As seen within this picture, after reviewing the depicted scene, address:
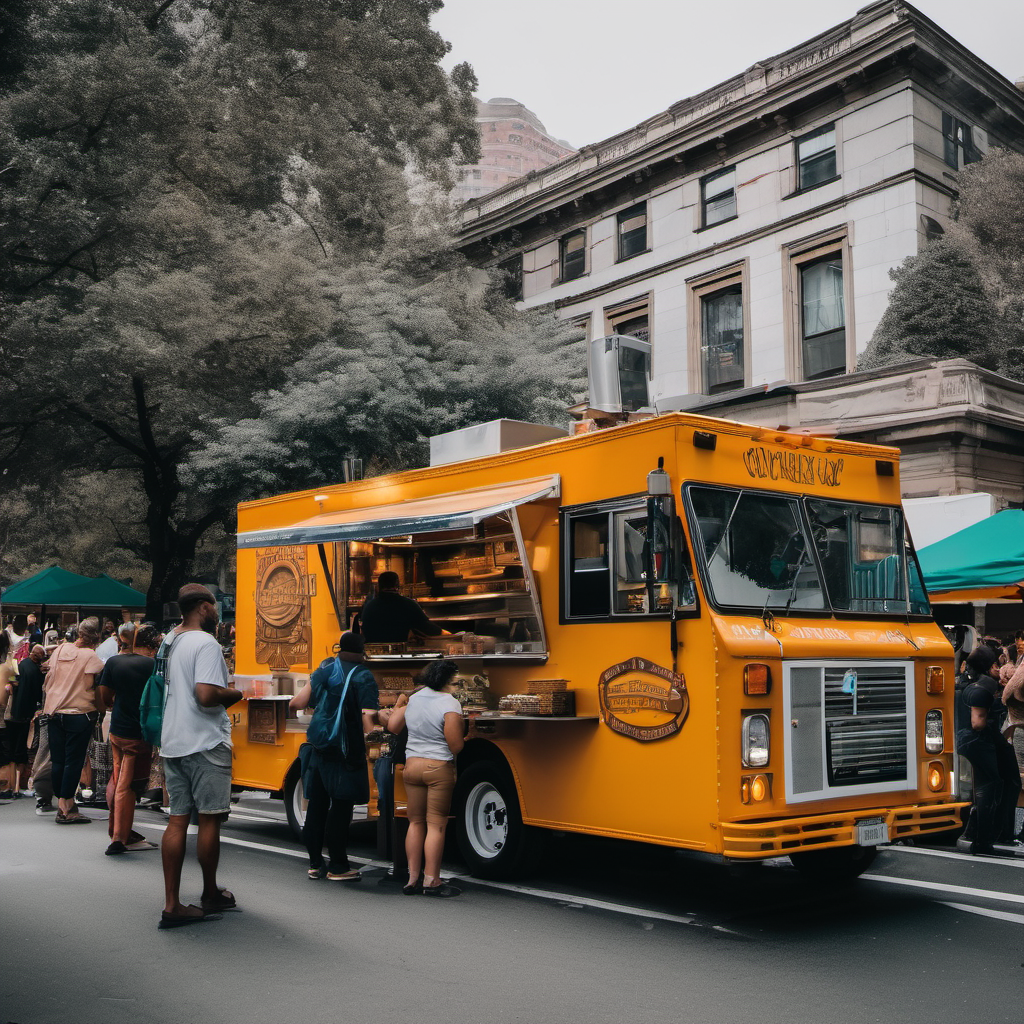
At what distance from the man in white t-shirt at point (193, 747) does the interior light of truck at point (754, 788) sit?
3125 millimetres

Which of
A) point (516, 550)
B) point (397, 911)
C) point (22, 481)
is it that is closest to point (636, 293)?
point (22, 481)

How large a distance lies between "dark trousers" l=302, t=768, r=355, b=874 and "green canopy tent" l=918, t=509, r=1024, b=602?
6.34 meters

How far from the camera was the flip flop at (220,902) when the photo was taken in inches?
288

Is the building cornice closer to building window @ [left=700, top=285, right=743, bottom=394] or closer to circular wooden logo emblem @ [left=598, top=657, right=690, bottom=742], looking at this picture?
building window @ [left=700, top=285, right=743, bottom=394]

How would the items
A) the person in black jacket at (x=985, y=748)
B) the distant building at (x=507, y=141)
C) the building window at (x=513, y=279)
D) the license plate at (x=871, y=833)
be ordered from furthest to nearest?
the distant building at (x=507, y=141), the building window at (x=513, y=279), the person in black jacket at (x=985, y=748), the license plate at (x=871, y=833)

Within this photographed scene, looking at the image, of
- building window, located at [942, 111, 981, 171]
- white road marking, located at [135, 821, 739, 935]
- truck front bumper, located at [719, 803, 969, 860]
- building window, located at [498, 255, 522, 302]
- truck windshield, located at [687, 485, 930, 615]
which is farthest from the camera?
building window, located at [498, 255, 522, 302]

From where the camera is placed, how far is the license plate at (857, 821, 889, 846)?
7289 millimetres

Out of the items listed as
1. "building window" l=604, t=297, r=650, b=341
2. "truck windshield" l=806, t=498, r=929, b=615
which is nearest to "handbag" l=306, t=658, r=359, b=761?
"truck windshield" l=806, t=498, r=929, b=615

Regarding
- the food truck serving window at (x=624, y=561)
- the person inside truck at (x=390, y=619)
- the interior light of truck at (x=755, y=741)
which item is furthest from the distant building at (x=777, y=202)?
the interior light of truck at (x=755, y=741)

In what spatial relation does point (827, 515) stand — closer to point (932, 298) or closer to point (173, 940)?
point (173, 940)

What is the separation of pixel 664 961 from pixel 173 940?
111 inches

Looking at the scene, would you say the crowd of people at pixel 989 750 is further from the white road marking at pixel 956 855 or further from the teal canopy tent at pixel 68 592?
the teal canopy tent at pixel 68 592

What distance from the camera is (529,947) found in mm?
6688

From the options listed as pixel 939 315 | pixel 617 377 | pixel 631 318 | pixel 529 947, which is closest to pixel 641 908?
pixel 529 947
